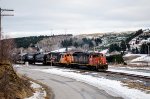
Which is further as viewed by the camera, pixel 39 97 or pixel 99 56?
pixel 99 56

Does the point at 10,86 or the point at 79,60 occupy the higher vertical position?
the point at 79,60

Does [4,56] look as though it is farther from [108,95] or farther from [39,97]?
[108,95]

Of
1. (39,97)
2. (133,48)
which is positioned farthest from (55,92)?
(133,48)

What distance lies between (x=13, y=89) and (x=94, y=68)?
121 ft

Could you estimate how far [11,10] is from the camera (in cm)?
6034

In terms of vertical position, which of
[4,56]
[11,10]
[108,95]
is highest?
[11,10]

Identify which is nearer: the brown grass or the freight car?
the brown grass

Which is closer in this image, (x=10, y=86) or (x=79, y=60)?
(x=10, y=86)

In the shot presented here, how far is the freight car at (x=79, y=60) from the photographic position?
5925cm

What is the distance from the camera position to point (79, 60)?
66.4 m

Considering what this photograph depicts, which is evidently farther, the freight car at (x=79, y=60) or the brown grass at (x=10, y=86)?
the freight car at (x=79, y=60)

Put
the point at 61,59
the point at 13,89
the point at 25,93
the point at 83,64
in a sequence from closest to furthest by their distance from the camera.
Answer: the point at 13,89 → the point at 25,93 → the point at 83,64 → the point at 61,59

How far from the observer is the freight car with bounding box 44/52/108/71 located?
59.2 m

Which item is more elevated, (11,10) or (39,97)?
(11,10)
